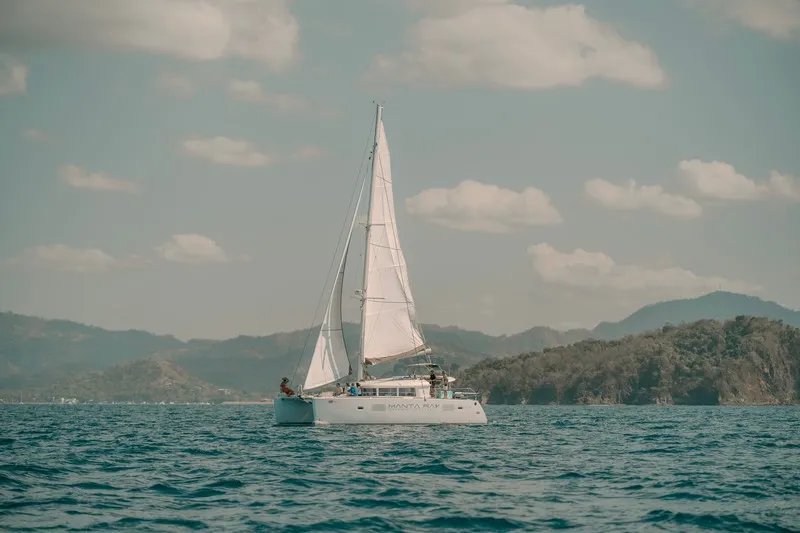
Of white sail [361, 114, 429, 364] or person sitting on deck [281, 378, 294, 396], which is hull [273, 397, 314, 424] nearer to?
person sitting on deck [281, 378, 294, 396]

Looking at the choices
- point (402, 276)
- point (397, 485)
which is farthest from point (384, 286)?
point (397, 485)

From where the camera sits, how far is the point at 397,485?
1394 inches

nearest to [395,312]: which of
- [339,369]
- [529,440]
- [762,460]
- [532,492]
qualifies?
[339,369]

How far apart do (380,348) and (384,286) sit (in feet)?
15.3

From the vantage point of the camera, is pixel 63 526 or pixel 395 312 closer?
pixel 63 526

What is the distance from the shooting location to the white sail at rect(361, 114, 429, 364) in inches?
2785

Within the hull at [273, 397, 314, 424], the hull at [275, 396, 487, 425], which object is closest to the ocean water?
the hull at [275, 396, 487, 425]

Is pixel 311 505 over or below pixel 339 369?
below

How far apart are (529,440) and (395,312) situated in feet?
50.8

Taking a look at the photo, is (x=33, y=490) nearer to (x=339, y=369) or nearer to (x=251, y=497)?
(x=251, y=497)

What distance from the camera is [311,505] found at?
99.6 feet

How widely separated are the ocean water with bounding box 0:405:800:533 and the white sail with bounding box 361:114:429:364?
13682mm

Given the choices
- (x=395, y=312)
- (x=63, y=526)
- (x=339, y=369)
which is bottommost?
(x=63, y=526)

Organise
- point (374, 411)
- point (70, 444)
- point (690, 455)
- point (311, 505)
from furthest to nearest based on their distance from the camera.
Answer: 1. point (374, 411)
2. point (70, 444)
3. point (690, 455)
4. point (311, 505)
